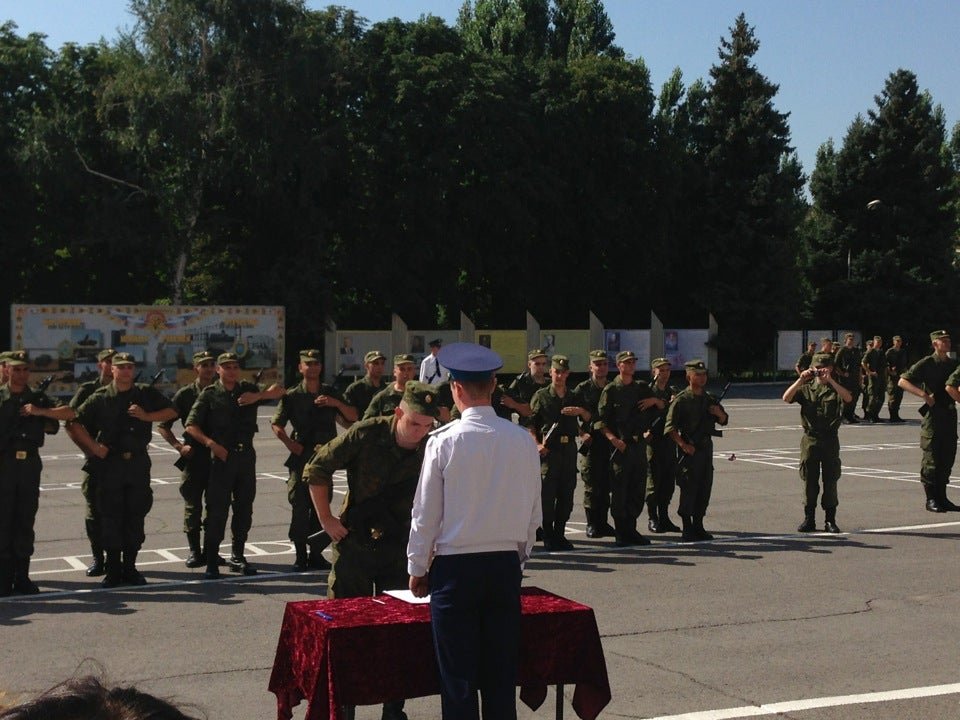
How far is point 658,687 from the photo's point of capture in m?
7.78

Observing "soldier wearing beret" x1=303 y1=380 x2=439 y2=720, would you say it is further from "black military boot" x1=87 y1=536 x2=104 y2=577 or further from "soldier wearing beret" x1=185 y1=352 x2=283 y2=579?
"black military boot" x1=87 y1=536 x2=104 y2=577

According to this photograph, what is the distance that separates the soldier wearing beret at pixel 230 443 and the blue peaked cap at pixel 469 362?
263 inches

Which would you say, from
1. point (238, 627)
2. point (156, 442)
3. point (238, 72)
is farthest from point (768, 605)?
point (238, 72)

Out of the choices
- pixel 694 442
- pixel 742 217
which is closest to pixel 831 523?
pixel 694 442

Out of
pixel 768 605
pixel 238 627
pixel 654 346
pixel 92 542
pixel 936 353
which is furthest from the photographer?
pixel 654 346

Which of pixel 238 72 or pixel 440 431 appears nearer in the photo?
pixel 440 431

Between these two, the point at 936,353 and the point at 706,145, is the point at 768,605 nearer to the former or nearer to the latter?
the point at 936,353

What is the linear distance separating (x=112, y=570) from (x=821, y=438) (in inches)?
313

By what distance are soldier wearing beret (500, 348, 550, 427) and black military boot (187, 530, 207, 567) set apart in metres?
3.89

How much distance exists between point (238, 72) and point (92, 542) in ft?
106

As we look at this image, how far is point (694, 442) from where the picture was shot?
14.2 metres

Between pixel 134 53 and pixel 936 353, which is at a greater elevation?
pixel 134 53

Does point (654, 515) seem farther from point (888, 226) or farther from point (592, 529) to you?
point (888, 226)

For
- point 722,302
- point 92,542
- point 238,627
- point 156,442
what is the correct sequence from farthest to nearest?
point 722,302 → point 156,442 → point 92,542 → point 238,627
